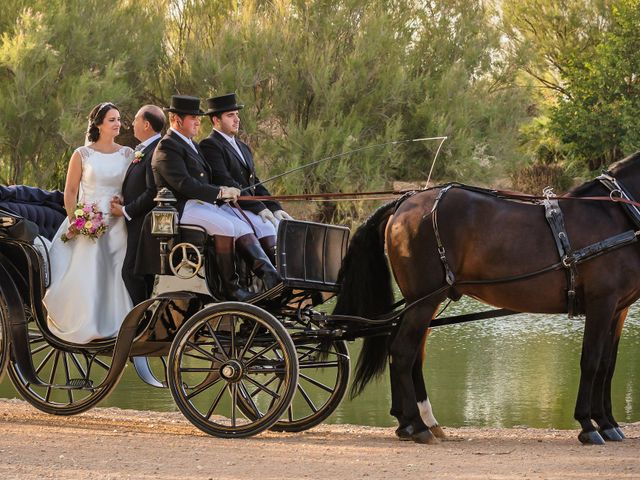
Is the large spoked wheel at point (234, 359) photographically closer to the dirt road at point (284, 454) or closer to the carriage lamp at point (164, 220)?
the dirt road at point (284, 454)

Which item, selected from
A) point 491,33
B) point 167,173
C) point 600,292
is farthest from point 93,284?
point 491,33

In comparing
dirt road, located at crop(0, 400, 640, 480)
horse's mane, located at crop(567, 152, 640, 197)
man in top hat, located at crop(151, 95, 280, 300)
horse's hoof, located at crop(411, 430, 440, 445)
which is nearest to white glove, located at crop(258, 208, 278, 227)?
man in top hat, located at crop(151, 95, 280, 300)

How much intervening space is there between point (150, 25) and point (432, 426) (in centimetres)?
2056

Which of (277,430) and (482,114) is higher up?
(482,114)

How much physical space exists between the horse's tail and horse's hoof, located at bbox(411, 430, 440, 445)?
0.44 m

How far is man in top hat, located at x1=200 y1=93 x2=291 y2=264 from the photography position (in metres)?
7.09

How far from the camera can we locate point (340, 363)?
23.5ft

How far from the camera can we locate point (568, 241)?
261 inches

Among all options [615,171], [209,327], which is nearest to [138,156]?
[209,327]

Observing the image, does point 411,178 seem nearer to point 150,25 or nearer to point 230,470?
point 150,25

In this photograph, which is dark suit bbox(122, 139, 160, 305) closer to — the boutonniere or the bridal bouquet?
the boutonniere

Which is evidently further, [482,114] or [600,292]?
[482,114]

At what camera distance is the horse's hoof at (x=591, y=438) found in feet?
21.9

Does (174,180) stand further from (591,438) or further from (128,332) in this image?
(591,438)
